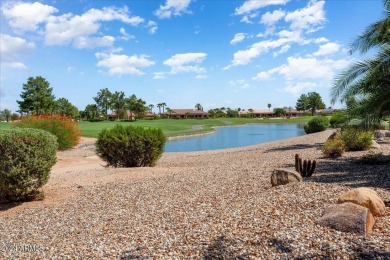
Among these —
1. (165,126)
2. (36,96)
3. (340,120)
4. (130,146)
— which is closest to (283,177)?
(130,146)

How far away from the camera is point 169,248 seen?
183 inches

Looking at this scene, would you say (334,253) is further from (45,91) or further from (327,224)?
(45,91)

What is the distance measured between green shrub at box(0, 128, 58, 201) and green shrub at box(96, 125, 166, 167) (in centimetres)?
534

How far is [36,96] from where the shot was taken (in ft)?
203

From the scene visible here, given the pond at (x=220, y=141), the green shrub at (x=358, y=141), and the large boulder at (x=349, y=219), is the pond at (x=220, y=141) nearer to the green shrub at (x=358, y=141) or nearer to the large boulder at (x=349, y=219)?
the green shrub at (x=358, y=141)

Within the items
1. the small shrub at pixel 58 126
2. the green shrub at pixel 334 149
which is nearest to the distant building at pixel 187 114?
the small shrub at pixel 58 126

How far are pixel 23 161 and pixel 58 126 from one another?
16.1 m

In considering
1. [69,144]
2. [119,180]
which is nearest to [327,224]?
[119,180]

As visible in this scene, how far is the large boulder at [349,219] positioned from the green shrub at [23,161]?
5883 millimetres

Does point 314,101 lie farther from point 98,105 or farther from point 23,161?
point 23,161

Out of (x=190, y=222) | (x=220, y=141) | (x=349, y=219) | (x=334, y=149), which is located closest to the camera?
(x=349, y=219)

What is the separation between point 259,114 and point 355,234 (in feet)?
494

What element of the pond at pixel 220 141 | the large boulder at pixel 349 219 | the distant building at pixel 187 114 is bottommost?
the pond at pixel 220 141

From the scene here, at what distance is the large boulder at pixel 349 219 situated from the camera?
15.1 feet
